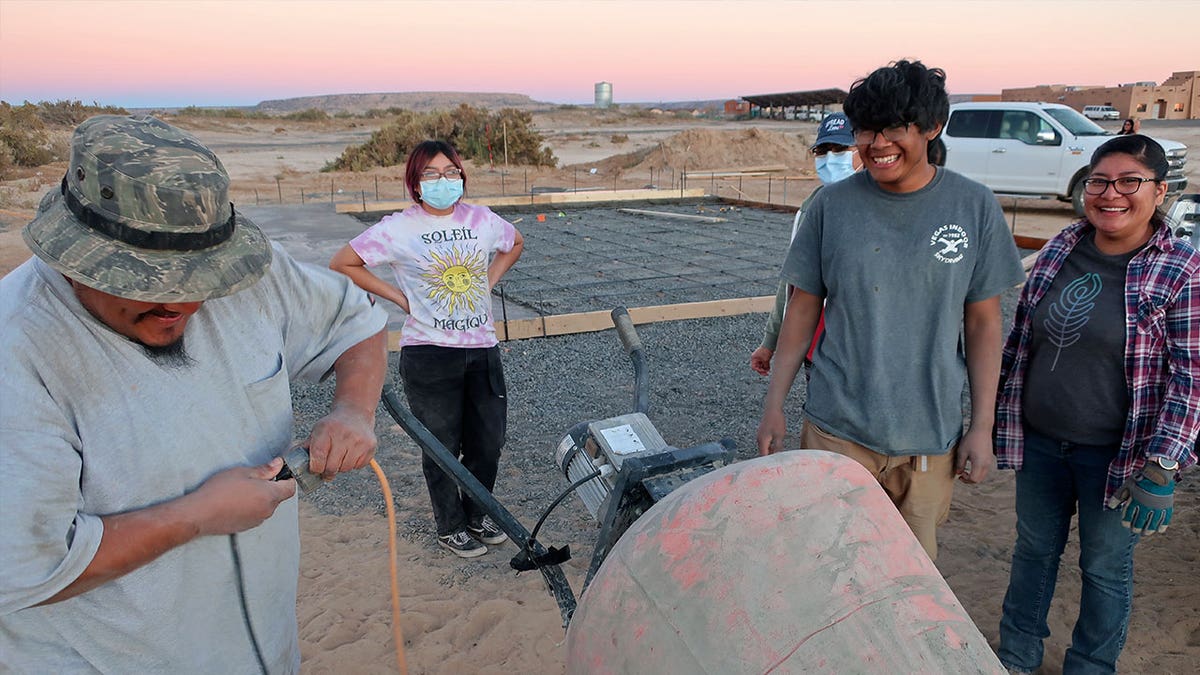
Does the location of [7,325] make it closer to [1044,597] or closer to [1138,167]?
[1138,167]

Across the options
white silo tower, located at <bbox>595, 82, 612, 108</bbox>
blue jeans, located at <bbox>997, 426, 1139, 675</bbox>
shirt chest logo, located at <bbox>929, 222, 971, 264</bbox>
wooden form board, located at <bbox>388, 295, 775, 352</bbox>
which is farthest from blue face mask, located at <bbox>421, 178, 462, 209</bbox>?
Result: white silo tower, located at <bbox>595, 82, 612, 108</bbox>

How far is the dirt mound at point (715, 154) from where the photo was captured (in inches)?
966

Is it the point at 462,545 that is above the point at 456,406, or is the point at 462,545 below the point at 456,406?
below

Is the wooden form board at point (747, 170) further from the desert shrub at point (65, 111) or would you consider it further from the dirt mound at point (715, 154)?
the desert shrub at point (65, 111)

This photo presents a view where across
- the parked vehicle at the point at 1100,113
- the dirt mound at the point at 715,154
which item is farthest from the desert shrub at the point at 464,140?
the parked vehicle at the point at 1100,113

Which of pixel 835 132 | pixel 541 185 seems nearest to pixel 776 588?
pixel 835 132

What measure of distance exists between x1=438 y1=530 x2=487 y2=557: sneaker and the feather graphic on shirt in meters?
2.43

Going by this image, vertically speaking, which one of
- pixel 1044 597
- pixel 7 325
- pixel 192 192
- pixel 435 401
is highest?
pixel 192 192

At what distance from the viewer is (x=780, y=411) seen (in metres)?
2.58

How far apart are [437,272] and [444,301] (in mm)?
127

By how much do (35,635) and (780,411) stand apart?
1965 millimetres

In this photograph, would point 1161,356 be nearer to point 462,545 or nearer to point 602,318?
point 462,545

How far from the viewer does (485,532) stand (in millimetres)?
3799

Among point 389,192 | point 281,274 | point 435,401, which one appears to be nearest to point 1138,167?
point 281,274
